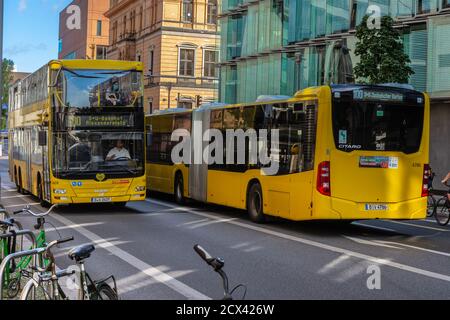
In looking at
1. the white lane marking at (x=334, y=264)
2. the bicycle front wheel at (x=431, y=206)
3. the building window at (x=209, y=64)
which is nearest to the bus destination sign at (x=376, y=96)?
the white lane marking at (x=334, y=264)

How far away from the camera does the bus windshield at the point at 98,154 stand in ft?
56.7

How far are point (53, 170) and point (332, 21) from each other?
21.7 meters

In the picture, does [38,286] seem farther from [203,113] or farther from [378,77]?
[378,77]

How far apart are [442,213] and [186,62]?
167ft

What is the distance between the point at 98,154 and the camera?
17.6 metres

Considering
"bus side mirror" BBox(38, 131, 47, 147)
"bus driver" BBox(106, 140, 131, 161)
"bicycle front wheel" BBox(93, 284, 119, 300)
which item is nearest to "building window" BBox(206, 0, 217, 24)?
"bus driver" BBox(106, 140, 131, 161)

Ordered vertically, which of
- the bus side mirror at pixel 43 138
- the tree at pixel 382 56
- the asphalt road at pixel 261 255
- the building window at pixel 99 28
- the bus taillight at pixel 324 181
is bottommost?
the asphalt road at pixel 261 255

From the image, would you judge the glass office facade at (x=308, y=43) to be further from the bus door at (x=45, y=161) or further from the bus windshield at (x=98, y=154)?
the bus door at (x=45, y=161)

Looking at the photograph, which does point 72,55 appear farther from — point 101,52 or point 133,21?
point 133,21

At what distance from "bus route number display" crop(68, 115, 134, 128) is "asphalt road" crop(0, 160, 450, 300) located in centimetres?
234

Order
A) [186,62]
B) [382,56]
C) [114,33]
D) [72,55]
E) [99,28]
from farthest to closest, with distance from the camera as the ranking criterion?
Result: [72,55] < [99,28] < [114,33] < [186,62] < [382,56]

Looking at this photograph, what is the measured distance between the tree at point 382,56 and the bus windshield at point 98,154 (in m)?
10.8

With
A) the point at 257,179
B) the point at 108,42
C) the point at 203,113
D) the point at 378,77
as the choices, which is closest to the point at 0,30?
the point at 257,179

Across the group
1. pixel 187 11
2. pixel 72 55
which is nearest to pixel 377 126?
pixel 187 11
